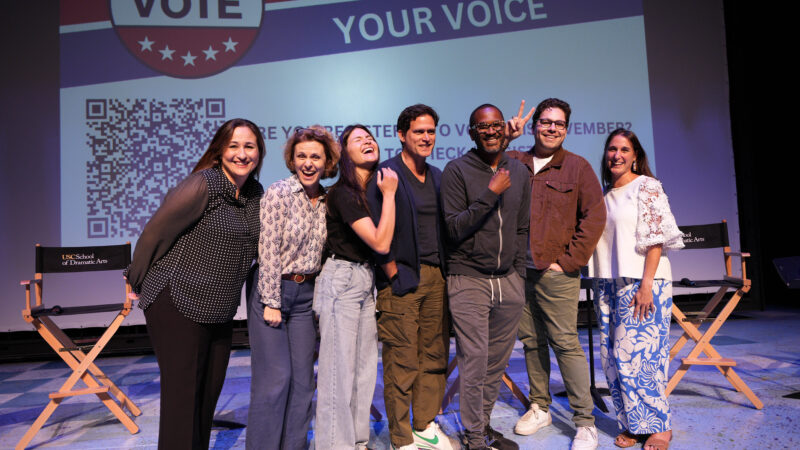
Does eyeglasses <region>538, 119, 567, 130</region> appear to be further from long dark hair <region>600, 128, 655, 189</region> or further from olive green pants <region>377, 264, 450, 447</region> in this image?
olive green pants <region>377, 264, 450, 447</region>

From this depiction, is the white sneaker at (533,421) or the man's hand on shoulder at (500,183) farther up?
the man's hand on shoulder at (500,183)

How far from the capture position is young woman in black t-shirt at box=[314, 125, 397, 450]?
6.36ft

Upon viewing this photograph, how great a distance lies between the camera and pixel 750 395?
2.75m

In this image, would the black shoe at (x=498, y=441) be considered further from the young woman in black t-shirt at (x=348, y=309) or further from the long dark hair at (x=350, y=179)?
the long dark hair at (x=350, y=179)

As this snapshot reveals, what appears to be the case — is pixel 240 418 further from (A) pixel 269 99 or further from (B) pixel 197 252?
(A) pixel 269 99

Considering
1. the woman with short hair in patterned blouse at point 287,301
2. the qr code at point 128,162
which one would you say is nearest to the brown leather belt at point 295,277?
the woman with short hair in patterned blouse at point 287,301

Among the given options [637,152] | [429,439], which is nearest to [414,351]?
[429,439]

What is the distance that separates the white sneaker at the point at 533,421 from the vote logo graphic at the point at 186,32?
13.1 feet

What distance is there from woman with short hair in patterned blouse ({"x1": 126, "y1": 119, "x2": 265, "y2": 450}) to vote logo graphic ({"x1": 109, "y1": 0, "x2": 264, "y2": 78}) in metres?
3.23

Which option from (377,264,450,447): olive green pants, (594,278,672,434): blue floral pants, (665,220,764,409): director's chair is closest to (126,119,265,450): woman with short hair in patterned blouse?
(377,264,450,447): olive green pants

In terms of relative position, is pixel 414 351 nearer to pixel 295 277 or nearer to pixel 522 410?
pixel 295 277

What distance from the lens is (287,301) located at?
190cm

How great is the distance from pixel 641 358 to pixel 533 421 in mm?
657

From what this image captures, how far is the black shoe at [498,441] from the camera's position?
223 cm
